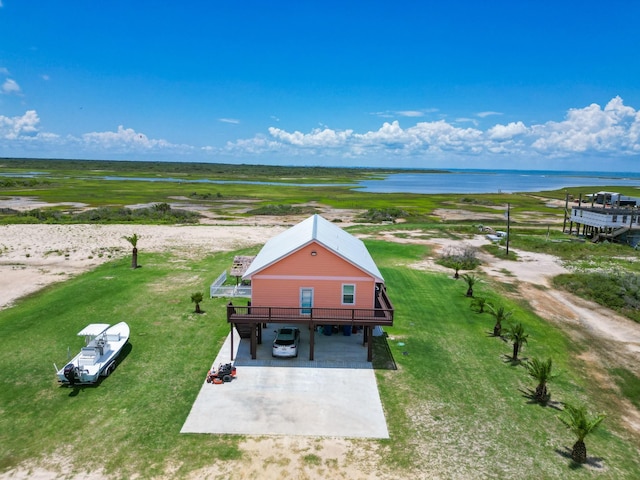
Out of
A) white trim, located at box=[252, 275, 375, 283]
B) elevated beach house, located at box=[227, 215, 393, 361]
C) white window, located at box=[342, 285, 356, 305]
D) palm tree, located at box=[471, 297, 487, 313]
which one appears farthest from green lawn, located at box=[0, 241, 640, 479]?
white trim, located at box=[252, 275, 375, 283]

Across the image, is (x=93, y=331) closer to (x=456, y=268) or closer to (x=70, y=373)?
(x=70, y=373)

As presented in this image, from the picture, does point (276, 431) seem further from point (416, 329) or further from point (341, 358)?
point (416, 329)

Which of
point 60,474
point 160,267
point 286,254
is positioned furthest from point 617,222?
point 60,474

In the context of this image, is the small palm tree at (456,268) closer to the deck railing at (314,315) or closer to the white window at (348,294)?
the deck railing at (314,315)

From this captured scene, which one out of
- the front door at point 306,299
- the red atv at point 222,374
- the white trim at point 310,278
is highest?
the white trim at point 310,278

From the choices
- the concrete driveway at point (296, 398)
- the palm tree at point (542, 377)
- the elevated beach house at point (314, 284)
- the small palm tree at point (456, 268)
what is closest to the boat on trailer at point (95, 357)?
the concrete driveway at point (296, 398)

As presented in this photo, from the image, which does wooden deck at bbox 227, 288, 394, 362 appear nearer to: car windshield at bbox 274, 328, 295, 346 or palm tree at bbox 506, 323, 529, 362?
car windshield at bbox 274, 328, 295, 346
